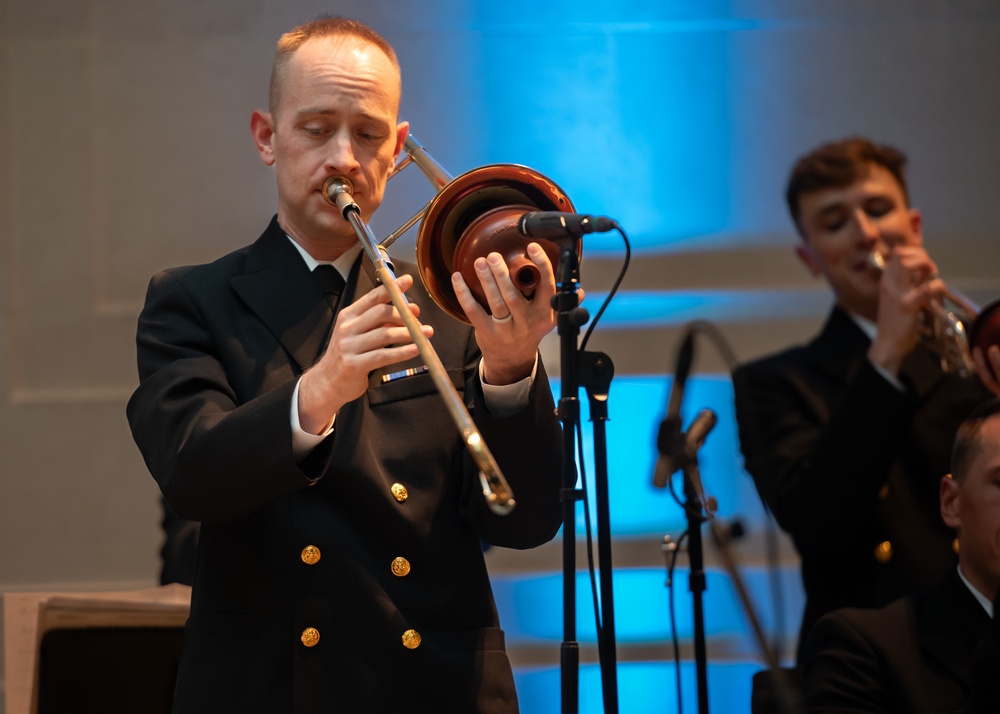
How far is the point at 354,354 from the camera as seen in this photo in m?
1.56

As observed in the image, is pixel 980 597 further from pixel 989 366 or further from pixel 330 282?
pixel 330 282

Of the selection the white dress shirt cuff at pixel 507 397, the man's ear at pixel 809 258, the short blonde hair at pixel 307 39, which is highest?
the short blonde hair at pixel 307 39

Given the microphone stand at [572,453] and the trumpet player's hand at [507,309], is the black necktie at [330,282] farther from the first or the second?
the microphone stand at [572,453]

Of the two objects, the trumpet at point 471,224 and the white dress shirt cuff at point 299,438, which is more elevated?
the trumpet at point 471,224

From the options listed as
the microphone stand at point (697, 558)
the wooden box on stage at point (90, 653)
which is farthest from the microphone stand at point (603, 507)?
the wooden box on stage at point (90, 653)

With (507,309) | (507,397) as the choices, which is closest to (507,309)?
(507,309)

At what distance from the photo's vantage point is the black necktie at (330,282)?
1.90 metres

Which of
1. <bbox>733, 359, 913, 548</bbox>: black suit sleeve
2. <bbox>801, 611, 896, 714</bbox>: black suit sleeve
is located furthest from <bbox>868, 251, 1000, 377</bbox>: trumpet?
<bbox>801, 611, 896, 714</bbox>: black suit sleeve

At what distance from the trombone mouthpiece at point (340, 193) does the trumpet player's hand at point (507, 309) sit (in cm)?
19

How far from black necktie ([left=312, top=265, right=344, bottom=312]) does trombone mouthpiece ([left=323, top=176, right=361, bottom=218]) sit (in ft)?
0.44

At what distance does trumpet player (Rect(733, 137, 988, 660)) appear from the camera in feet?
8.80

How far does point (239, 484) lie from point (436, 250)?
0.49 meters

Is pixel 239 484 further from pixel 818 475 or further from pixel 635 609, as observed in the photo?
pixel 635 609

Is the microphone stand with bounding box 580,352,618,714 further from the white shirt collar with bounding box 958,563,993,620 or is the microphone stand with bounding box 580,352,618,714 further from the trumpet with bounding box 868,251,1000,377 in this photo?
the trumpet with bounding box 868,251,1000,377
